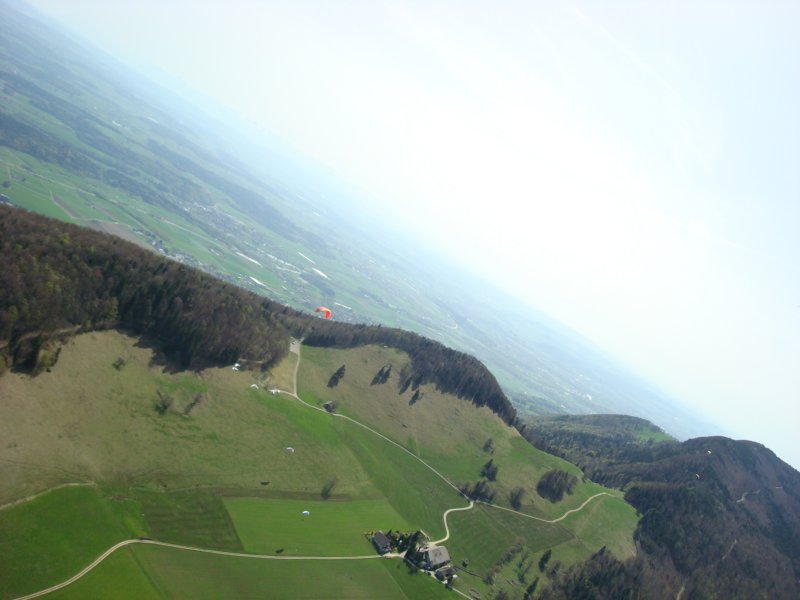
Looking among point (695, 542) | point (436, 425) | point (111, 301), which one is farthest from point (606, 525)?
point (111, 301)

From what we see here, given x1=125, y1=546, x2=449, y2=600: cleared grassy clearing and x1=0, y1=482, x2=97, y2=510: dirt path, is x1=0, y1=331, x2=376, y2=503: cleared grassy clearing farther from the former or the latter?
x1=125, y1=546, x2=449, y2=600: cleared grassy clearing

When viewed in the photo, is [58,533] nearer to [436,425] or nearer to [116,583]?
[116,583]

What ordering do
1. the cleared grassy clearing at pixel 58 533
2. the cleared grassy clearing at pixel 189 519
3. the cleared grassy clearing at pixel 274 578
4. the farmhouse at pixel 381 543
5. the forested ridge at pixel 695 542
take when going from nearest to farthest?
the cleared grassy clearing at pixel 58 533, the cleared grassy clearing at pixel 274 578, the cleared grassy clearing at pixel 189 519, the farmhouse at pixel 381 543, the forested ridge at pixel 695 542

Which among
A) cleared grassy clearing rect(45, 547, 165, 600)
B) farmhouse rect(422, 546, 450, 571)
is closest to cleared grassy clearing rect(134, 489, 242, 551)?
cleared grassy clearing rect(45, 547, 165, 600)

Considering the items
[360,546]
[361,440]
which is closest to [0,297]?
[360,546]

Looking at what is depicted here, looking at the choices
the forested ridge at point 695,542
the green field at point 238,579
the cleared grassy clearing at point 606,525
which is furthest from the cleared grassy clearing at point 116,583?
the cleared grassy clearing at point 606,525

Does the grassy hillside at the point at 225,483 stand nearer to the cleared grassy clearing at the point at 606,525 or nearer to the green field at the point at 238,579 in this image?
the green field at the point at 238,579
